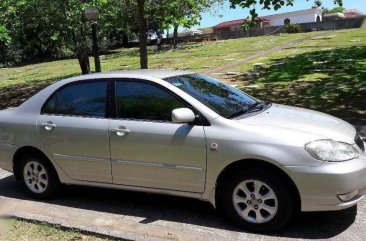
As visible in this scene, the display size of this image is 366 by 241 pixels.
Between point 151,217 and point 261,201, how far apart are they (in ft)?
4.19

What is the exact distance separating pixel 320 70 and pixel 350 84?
2623mm

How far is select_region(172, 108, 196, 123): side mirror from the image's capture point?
481 centimetres

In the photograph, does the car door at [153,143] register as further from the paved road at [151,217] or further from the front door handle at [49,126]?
the front door handle at [49,126]

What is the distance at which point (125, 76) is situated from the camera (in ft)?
18.3

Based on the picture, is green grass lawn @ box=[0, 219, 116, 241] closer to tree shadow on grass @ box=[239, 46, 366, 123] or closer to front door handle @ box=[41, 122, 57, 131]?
front door handle @ box=[41, 122, 57, 131]

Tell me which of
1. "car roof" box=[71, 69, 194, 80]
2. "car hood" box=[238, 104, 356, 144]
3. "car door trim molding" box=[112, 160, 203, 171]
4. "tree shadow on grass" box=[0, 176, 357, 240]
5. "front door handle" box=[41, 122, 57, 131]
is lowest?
"tree shadow on grass" box=[0, 176, 357, 240]

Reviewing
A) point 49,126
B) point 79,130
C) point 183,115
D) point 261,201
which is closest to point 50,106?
point 49,126

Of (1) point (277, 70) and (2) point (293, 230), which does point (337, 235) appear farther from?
(1) point (277, 70)

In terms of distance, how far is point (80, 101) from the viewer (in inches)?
228

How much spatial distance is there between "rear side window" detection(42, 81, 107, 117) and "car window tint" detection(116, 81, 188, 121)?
0.74ft

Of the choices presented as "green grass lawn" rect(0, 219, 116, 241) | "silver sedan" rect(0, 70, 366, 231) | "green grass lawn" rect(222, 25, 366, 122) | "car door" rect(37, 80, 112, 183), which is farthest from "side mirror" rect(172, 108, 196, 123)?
"green grass lawn" rect(222, 25, 366, 122)

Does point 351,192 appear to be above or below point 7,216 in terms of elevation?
above

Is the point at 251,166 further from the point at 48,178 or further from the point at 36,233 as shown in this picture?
the point at 48,178

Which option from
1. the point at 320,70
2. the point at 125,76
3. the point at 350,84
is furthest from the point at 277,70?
the point at 125,76
